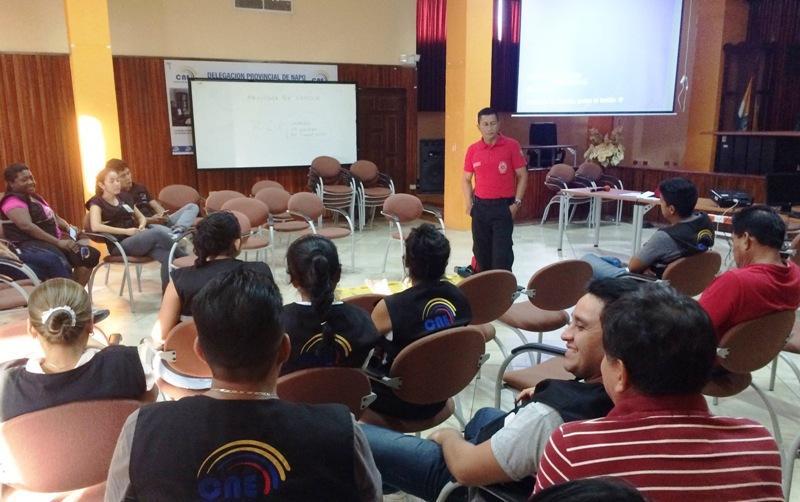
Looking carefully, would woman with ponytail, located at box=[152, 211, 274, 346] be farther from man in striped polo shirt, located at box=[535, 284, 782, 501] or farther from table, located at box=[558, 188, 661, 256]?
table, located at box=[558, 188, 661, 256]

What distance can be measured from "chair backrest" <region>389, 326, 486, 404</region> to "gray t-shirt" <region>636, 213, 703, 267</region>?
1.73 meters

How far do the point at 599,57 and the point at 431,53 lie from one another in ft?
9.35

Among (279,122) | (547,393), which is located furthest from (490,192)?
(279,122)

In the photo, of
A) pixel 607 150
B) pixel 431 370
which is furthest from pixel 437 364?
pixel 607 150

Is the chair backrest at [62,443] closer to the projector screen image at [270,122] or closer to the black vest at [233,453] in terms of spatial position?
the black vest at [233,453]

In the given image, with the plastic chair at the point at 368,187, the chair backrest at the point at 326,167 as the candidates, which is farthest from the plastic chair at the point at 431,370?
the chair backrest at the point at 326,167

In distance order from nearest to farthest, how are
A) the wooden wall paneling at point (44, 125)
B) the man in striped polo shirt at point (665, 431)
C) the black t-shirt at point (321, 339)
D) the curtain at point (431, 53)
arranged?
the man in striped polo shirt at point (665, 431) < the black t-shirt at point (321, 339) < the wooden wall paneling at point (44, 125) < the curtain at point (431, 53)

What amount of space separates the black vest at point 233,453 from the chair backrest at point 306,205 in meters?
4.99

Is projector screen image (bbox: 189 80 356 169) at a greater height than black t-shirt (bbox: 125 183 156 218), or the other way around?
projector screen image (bbox: 189 80 356 169)

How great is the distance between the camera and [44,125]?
7.02 metres

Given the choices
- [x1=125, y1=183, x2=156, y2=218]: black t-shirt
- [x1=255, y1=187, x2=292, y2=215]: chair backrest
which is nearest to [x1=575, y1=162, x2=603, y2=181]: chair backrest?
[x1=255, y1=187, x2=292, y2=215]: chair backrest

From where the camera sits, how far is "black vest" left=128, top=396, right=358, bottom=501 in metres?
1.08

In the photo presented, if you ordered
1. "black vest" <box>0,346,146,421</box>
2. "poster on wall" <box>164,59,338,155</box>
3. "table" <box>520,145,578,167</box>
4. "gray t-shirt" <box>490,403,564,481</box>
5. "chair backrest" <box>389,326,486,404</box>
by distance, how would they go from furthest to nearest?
1. "table" <box>520,145,578,167</box>
2. "poster on wall" <box>164,59,338,155</box>
3. "chair backrest" <box>389,326,486,404</box>
4. "black vest" <box>0,346,146,421</box>
5. "gray t-shirt" <box>490,403,564,481</box>

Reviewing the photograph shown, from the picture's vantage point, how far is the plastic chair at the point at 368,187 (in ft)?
27.0
